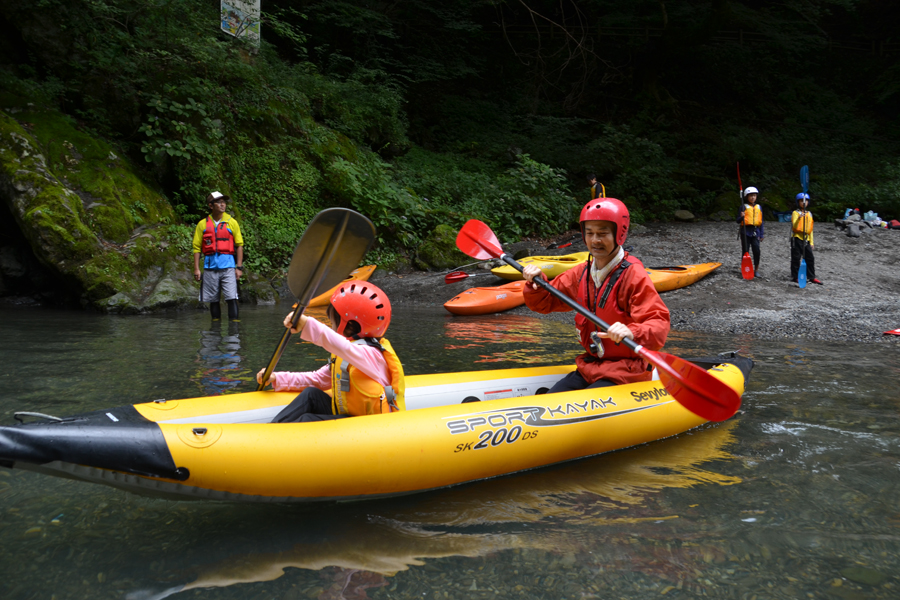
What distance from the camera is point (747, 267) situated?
9.43m

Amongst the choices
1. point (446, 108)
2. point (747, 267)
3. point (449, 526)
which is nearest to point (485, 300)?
point (747, 267)

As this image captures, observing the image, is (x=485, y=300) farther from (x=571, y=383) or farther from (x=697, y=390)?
(x=697, y=390)

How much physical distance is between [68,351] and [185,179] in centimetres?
543

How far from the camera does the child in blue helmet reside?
8805 mm

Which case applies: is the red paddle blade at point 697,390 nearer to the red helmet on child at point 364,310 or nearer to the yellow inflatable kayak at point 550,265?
the red helmet on child at point 364,310

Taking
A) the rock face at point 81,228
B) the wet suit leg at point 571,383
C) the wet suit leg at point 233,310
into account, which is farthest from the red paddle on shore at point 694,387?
the rock face at point 81,228

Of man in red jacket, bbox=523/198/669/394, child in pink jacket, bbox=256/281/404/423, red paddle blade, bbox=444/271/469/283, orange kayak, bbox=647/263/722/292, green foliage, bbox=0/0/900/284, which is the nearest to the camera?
child in pink jacket, bbox=256/281/404/423

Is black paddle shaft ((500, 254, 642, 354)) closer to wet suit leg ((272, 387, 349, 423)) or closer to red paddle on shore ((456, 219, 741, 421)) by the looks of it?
red paddle on shore ((456, 219, 741, 421))

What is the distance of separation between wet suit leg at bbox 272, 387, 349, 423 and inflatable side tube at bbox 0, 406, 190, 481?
0.68 meters

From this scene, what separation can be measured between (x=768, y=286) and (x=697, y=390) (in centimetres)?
727

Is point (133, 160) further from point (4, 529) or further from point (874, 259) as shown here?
point (874, 259)

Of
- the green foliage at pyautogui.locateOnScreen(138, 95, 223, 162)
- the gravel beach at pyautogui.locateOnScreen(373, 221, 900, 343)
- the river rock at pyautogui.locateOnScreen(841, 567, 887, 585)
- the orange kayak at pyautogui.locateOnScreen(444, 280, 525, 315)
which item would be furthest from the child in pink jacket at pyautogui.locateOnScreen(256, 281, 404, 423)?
the green foliage at pyautogui.locateOnScreen(138, 95, 223, 162)

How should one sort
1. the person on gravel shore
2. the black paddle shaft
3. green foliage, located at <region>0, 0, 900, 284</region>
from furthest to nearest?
green foliage, located at <region>0, 0, 900, 284</region>, the person on gravel shore, the black paddle shaft

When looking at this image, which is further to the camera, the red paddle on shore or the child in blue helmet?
the child in blue helmet
